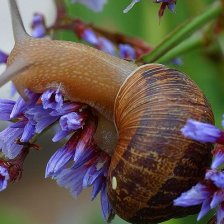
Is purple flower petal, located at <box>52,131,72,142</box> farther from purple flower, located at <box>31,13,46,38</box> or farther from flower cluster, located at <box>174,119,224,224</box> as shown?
purple flower, located at <box>31,13,46,38</box>

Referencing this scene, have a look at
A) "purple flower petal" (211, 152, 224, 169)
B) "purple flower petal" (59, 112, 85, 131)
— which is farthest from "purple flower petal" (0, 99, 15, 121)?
"purple flower petal" (211, 152, 224, 169)

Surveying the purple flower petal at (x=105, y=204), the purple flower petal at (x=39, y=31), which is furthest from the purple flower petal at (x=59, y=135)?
the purple flower petal at (x=39, y=31)

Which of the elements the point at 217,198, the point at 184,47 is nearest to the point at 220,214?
the point at 217,198

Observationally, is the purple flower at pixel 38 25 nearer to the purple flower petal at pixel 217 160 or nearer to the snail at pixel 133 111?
the snail at pixel 133 111

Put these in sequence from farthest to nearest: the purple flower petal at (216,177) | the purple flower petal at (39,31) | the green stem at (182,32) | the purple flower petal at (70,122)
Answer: the purple flower petal at (39,31), the green stem at (182,32), the purple flower petal at (70,122), the purple flower petal at (216,177)

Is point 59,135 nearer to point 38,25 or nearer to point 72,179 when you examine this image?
point 72,179

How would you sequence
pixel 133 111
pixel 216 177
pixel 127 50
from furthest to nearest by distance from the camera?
pixel 127 50
pixel 133 111
pixel 216 177

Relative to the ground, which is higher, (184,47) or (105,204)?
(184,47)
